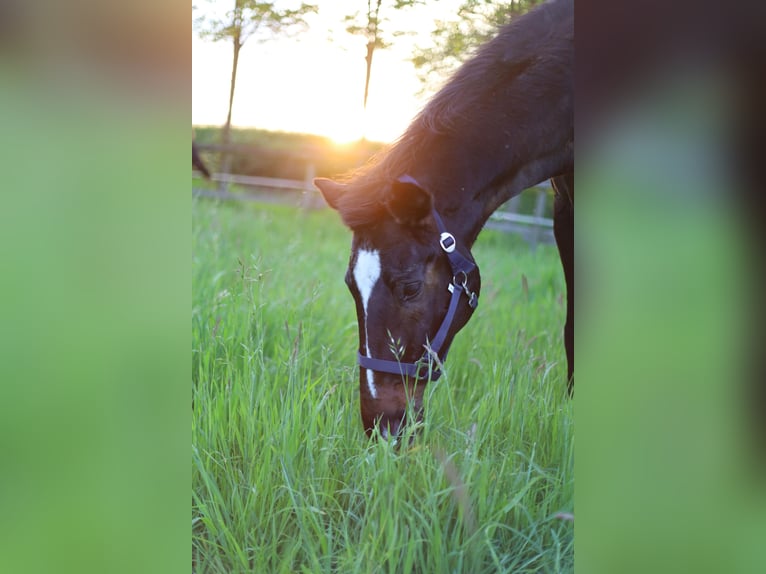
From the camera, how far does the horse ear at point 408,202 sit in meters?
1.36

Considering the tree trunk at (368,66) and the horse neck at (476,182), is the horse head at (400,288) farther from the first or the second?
the tree trunk at (368,66)

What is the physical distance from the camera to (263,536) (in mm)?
1037

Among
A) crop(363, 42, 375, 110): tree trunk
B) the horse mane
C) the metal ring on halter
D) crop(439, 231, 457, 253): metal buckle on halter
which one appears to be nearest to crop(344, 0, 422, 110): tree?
crop(363, 42, 375, 110): tree trunk

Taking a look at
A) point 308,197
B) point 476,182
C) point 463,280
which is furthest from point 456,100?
point 308,197

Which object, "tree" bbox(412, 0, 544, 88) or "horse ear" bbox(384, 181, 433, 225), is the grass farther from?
"tree" bbox(412, 0, 544, 88)

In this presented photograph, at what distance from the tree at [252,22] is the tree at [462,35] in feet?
1.17

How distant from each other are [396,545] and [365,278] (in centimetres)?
66

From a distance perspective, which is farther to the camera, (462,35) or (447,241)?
(462,35)

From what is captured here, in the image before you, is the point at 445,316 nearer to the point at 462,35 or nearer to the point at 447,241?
the point at 447,241

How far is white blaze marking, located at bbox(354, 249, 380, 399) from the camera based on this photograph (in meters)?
1.38

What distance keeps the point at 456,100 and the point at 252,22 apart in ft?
1.94

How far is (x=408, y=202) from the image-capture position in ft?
4.49
